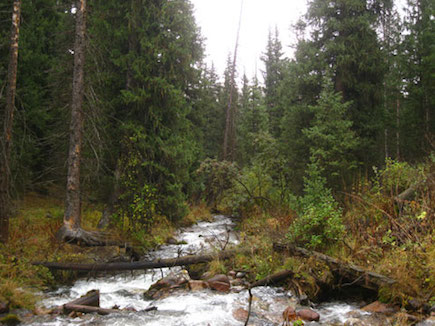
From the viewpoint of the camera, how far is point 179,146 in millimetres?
12625

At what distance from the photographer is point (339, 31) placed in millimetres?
14711

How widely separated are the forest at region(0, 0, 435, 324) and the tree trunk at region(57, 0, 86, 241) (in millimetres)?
34

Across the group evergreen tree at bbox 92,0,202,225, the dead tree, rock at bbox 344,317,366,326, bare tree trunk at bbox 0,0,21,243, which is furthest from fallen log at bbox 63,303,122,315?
evergreen tree at bbox 92,0,202,225

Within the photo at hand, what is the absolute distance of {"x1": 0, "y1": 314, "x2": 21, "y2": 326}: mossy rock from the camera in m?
5.05

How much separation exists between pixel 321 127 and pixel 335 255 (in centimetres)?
651

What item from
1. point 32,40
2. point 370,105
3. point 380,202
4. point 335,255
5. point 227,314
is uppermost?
point 32,40

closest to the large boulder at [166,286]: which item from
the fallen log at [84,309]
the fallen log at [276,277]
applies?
the fallen log at [84,309]

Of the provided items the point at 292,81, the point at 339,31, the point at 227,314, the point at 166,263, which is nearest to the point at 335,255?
the point at 227,314

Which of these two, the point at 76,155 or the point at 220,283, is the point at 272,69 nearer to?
the point at 76,155

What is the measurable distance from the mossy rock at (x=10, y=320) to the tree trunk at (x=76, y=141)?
4040 mm

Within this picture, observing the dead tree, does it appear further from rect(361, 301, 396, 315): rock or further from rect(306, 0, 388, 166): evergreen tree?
rect(306, 0, 388, 166): evergreen tree

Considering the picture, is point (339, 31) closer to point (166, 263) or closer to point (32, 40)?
point (166, 263)

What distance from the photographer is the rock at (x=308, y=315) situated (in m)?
5.19

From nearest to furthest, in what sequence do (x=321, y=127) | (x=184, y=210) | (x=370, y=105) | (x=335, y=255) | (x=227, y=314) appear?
(x=227, y=314), (x=335, y=255), (x=321, y=127), (x=184, y=210), (x=370, y=105)
